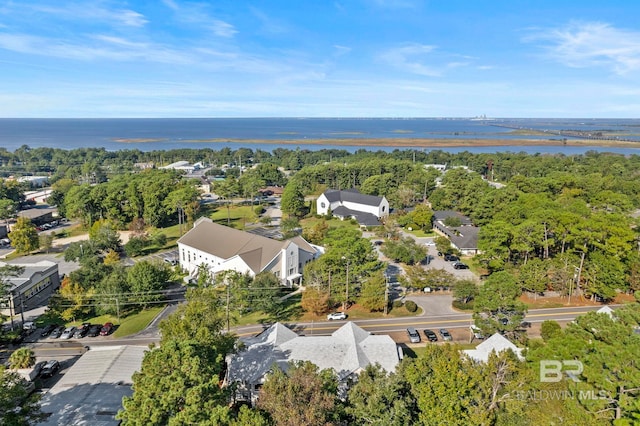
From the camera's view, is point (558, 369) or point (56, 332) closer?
point (558, 369)

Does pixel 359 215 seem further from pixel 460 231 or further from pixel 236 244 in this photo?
pixel 236 244

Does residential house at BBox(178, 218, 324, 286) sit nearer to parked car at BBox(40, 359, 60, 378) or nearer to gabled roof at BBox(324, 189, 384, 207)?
parked car at BBox(40, 359, 60, 378)

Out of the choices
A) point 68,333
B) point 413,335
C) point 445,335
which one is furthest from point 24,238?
point 445,335

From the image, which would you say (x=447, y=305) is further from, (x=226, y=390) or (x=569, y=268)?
(x=226, y=390)

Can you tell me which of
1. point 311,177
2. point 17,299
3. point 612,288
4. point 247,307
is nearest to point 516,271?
point 612,288

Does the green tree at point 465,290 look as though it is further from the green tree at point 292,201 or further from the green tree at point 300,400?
the green tree at point 292,201

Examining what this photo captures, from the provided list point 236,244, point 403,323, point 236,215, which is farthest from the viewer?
point 236,215

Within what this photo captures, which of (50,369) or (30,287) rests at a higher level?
(30,287)
